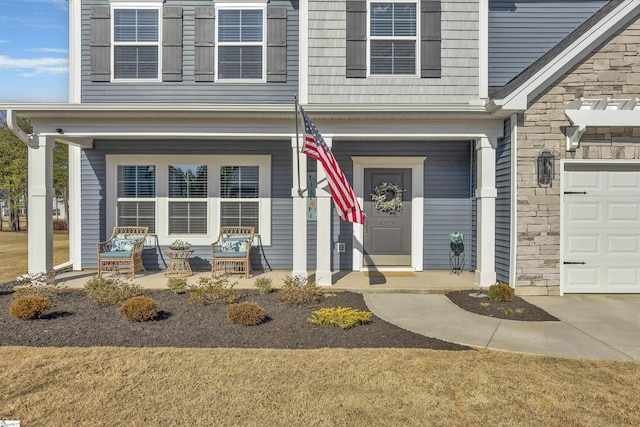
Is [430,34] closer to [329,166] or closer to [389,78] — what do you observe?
[389,78]

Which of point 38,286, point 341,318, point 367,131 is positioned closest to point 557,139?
point 367,131

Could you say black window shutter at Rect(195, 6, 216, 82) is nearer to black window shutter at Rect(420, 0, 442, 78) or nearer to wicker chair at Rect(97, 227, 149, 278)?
wicker chair at Rect(97, 227, 149, 278)

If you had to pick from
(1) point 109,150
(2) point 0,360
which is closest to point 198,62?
(1) point 109,150

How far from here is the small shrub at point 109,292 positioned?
6059 mm

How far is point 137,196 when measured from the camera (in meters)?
9.01

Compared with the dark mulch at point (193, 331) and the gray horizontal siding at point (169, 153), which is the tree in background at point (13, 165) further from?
the dark mulch at point (193, 331)

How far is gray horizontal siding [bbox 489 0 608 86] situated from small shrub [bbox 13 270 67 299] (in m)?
8.43

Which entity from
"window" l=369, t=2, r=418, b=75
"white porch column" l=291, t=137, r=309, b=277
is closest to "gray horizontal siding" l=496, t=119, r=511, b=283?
"window" l=369, t=2, r=418, b=75

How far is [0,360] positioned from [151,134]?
13.8 feet

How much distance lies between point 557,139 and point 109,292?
7.10 m

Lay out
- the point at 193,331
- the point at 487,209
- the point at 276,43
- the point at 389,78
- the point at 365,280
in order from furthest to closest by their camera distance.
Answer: the point at 276,43
the point at 389,78
the point at 365,280
the point at 487,209
the point at 193,331

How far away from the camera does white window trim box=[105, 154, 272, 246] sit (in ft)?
29.1

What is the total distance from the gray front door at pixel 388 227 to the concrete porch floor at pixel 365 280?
19.9 inches

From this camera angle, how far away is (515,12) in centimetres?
852
